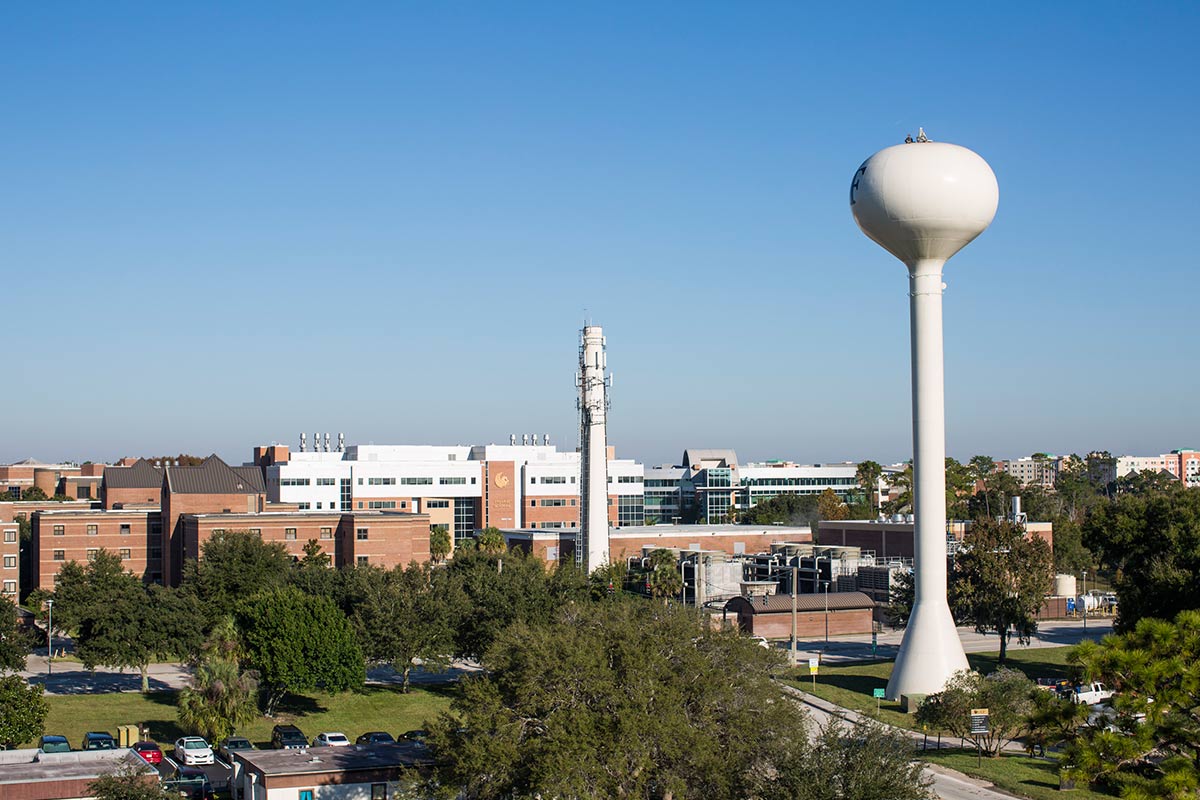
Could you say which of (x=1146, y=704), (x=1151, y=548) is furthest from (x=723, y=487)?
(x=1146, y=704)

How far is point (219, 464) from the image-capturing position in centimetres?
9056

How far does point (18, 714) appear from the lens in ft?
137

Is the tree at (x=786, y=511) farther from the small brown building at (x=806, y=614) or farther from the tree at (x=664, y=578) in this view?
the small brown building at (x=806, y=614)

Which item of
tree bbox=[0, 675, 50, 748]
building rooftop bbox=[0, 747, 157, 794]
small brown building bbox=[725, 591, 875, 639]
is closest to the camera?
building rooftop bbox=[0, 747, 157, 794]

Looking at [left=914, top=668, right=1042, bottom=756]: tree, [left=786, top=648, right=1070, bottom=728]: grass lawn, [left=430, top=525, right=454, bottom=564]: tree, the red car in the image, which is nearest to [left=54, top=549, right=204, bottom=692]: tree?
the red car

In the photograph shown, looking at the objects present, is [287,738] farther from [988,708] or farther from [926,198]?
[926,198]

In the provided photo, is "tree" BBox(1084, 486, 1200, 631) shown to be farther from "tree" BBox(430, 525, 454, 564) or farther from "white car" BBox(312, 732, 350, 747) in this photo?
"tree" BBox(430, 525, 454, 564)

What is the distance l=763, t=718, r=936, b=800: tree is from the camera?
27625mm

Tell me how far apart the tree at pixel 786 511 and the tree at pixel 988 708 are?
299ft

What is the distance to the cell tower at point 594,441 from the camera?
307 feet

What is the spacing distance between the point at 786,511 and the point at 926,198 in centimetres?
9252

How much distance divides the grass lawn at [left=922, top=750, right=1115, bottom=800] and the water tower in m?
8.09

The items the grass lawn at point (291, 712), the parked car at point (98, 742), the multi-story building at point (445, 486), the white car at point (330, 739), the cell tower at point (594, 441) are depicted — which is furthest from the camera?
the multi-story building at point (445, 486)

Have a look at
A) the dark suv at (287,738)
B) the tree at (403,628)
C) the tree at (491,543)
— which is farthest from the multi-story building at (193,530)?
the dark suv at (287,738)
